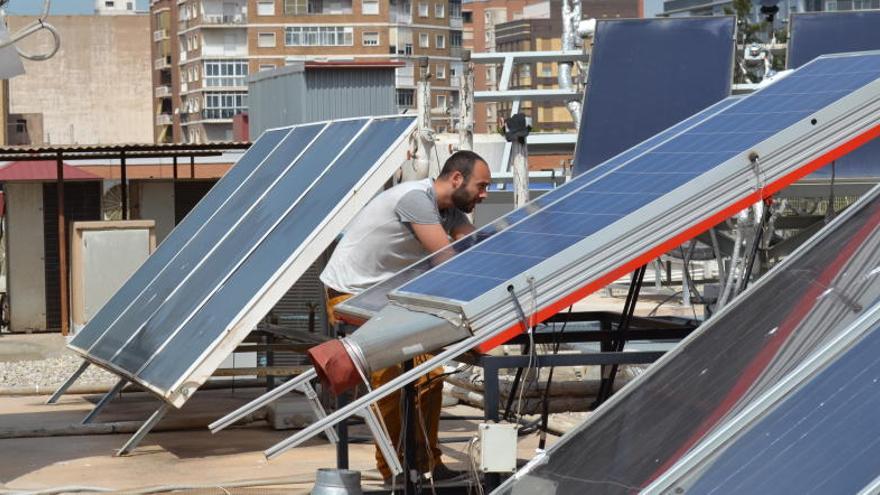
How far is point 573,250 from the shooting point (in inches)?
250

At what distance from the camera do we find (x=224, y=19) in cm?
14550

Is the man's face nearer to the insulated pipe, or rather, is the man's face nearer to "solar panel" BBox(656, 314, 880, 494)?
the insulated pipe

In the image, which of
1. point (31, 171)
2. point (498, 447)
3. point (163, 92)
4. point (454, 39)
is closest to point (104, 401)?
point (498, 447)

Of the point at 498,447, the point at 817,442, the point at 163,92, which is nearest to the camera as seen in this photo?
the point at 817,442

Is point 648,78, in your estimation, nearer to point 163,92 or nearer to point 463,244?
point 463,244

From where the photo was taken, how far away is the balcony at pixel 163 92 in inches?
5920

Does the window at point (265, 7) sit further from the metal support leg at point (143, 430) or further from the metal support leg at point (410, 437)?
the metal support leg at point (410, 437)

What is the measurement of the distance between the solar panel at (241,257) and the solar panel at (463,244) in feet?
6.30

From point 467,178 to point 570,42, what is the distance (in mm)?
21674

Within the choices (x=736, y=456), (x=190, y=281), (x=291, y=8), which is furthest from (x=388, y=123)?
(x=291, y=8)

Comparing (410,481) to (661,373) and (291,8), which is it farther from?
(291,8)

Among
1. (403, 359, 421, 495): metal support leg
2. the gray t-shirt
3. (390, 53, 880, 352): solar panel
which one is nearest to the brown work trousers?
(403, 359, 421, 495): metal support leg

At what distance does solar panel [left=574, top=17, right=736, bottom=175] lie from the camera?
1495cm

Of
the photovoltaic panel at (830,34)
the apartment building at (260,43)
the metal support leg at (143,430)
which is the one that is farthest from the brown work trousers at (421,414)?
the apartment building at (260,43)
